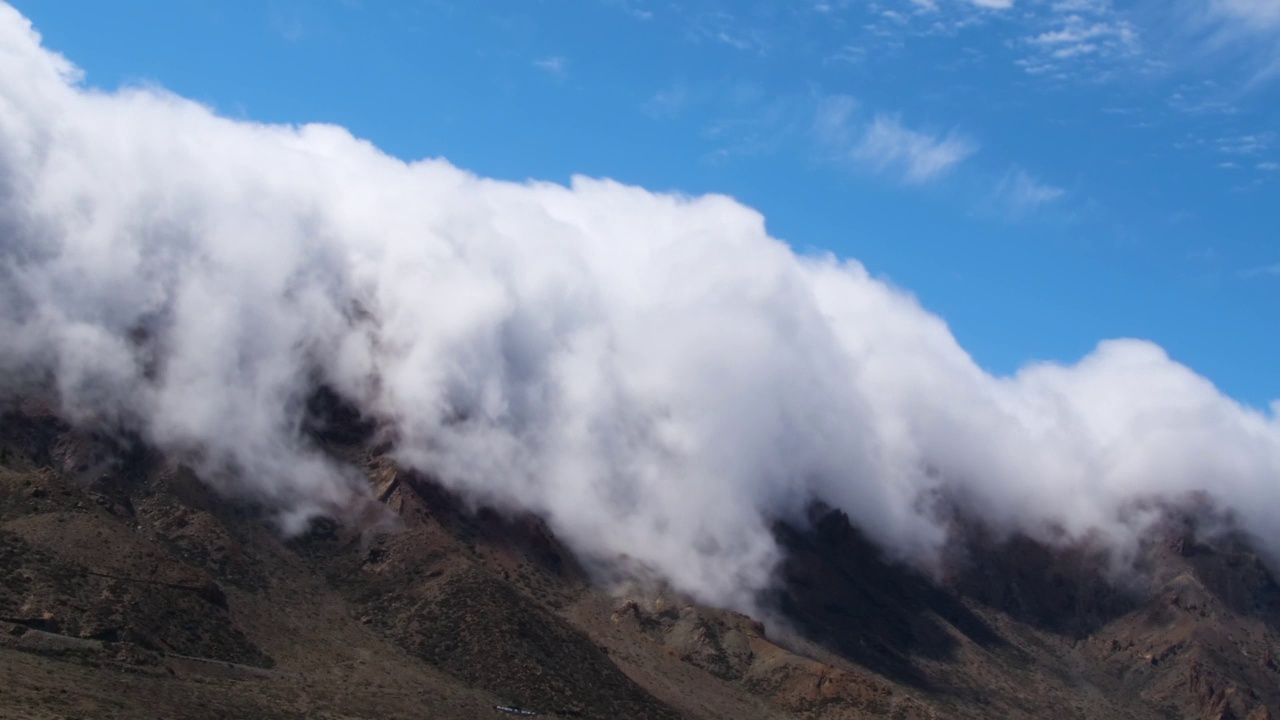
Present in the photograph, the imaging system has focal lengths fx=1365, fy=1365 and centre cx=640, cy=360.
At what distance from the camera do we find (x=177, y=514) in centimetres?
19238

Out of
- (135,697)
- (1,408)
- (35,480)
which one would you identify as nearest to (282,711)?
(135,697)

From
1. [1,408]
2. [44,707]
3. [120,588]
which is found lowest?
[44,707]

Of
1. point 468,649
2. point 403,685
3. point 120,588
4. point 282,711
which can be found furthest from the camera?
point 468,649

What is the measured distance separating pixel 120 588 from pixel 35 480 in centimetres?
2296

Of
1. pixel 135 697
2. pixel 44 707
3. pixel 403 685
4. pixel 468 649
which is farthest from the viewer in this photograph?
pixel 468 649

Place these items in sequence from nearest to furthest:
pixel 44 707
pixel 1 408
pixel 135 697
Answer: pixel 44 707 → pixel 135 697 → pixel 1 408

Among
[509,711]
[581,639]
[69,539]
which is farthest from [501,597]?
[69,539]

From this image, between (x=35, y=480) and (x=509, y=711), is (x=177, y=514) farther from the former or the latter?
(x=509, y=711)

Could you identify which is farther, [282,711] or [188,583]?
[188,583]

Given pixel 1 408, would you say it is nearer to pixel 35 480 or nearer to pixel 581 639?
pixel 35 480

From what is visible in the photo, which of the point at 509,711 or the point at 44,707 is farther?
the point at 509,711

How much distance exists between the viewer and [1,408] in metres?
194

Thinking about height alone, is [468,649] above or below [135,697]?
above

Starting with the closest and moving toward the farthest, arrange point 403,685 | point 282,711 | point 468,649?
point 282,711
point 403,685
point 468,649
